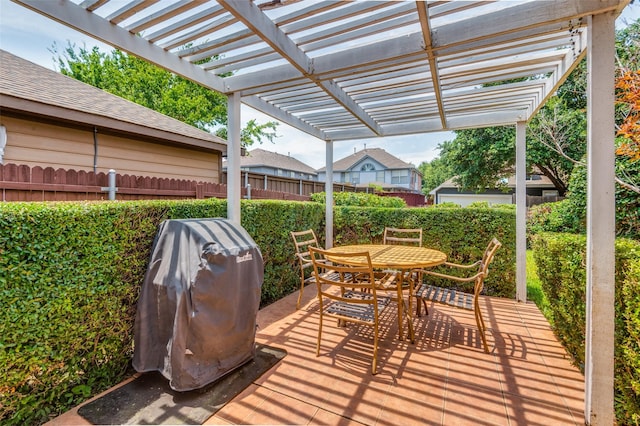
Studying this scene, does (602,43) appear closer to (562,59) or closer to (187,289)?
(562,59)

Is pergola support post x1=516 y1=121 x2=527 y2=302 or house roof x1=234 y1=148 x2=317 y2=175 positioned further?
house roof x1=234 y1=148 x2=317 y2=175

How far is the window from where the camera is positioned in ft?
89.2

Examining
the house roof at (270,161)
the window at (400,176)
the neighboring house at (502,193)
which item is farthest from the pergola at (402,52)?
the window at (400,176)

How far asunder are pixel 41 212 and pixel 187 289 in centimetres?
102

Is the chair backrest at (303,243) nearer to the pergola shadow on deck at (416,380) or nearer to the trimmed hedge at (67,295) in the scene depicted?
the pergola shadow on deck at (416,380)

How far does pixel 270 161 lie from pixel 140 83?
37.7 feet

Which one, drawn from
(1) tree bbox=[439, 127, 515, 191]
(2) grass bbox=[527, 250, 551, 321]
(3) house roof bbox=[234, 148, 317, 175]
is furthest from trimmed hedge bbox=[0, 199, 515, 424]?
(3) house roof bbox=[234, 148, 317, 175]

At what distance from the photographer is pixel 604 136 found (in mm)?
1845

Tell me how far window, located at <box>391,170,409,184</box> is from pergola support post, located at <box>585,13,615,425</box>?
26.1 metres

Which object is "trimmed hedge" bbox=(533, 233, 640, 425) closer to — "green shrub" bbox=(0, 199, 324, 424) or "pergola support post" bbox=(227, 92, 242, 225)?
"pergola support post" bbox=(227, 92, 242, 225)

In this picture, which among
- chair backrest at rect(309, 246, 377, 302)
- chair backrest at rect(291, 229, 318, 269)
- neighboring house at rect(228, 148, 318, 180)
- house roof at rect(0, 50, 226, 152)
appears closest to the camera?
chair backrest at rect(309, 246, 377, 302)

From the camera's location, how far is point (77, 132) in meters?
4.40

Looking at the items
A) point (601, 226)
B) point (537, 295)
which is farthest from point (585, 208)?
point (601, 226)

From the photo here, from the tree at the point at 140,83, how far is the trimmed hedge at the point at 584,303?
11754 millimetres
